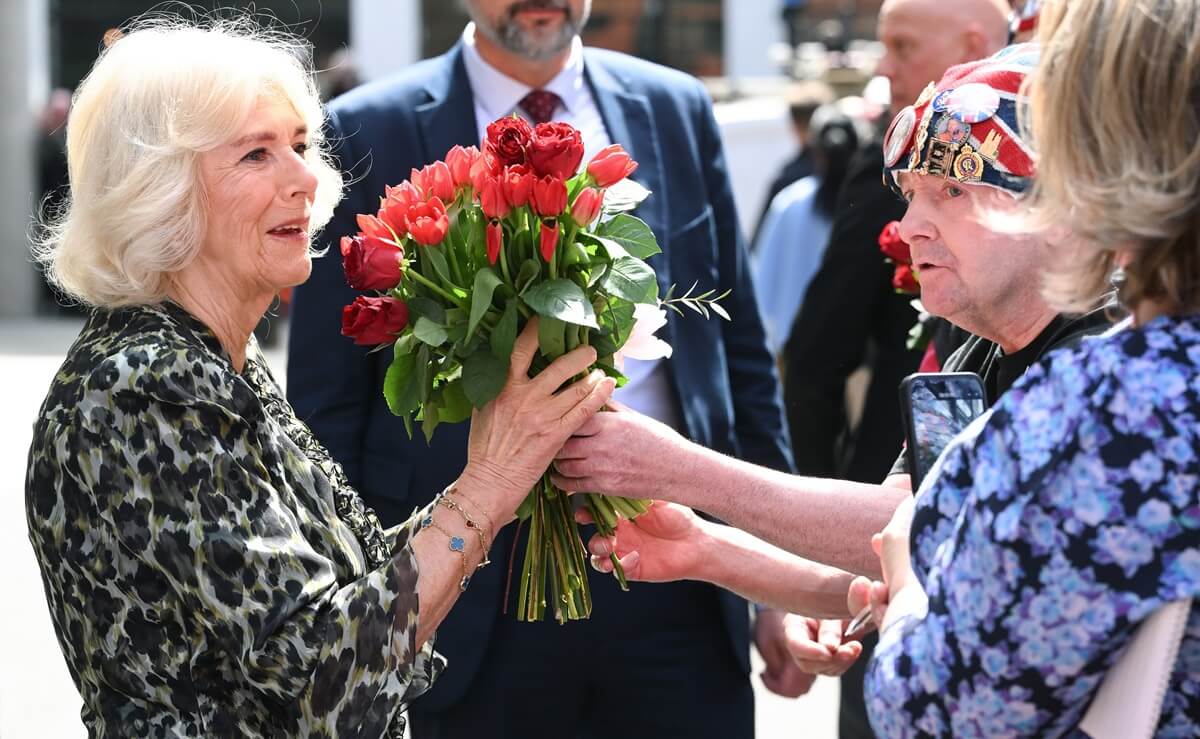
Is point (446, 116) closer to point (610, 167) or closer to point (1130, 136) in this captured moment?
point (610, 167)

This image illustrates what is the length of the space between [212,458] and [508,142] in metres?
0.70

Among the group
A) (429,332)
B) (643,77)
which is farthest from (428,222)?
(643,77)

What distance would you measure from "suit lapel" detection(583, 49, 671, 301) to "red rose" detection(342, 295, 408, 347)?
1032 millimetres

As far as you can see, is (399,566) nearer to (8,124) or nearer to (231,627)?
(231,627)

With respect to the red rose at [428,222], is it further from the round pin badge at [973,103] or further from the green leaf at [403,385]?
the round pin badge at [973,103]

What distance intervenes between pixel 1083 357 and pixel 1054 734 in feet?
1.30

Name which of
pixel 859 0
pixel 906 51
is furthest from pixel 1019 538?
pixel 859 0

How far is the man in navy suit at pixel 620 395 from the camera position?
131 inches

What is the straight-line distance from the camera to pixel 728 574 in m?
2.93

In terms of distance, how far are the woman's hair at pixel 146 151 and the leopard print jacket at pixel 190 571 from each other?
0.45ft

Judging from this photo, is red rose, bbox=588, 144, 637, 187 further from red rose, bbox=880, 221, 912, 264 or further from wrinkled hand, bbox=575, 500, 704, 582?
red rose, bbox=880, 221, 912, 264

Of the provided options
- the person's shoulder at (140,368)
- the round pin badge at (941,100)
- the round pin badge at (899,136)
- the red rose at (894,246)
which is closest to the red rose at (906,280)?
the red rose at (894,246)

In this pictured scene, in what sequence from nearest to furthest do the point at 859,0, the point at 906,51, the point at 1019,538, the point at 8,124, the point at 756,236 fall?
1. the point at 1019,538
2. the point at 906,51
3. the point at 756,236
4. the point at 8,124
5. the point at 859,0

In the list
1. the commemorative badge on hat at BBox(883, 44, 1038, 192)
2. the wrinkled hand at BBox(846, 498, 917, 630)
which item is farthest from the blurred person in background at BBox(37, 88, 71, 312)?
the wrinkled hand at BBox(846, 498, 917, 630)
